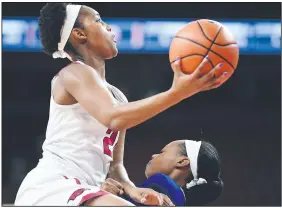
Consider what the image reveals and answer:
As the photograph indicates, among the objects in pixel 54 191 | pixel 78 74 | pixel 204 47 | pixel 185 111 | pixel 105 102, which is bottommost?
pixel 185 111

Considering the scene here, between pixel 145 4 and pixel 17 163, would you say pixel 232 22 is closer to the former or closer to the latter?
pixel 145 4

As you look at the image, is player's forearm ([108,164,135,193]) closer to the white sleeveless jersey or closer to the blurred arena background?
the white sleeveless jersey

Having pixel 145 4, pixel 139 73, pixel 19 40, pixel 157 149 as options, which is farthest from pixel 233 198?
pixel 19 40

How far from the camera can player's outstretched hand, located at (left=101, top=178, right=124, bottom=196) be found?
10.00 ft

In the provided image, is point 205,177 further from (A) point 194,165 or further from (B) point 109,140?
(B) point 109,140

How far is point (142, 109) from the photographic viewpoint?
8.82ft

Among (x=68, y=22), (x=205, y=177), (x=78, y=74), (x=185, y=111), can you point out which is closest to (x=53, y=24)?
(x=68, y=22)

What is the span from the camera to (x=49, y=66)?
318 inches

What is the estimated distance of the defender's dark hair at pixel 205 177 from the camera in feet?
12.0

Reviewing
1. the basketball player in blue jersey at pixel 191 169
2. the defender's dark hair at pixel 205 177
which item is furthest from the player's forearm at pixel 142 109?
the defender's dark hair at pixel 205 177

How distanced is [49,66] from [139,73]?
1.20 meters

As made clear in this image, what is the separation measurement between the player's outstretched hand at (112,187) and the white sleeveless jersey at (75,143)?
5cm

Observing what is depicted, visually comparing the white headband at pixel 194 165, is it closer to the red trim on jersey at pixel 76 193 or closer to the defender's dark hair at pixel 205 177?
the defender's dark hair at pixel 205 177

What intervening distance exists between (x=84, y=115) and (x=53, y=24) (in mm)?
530
